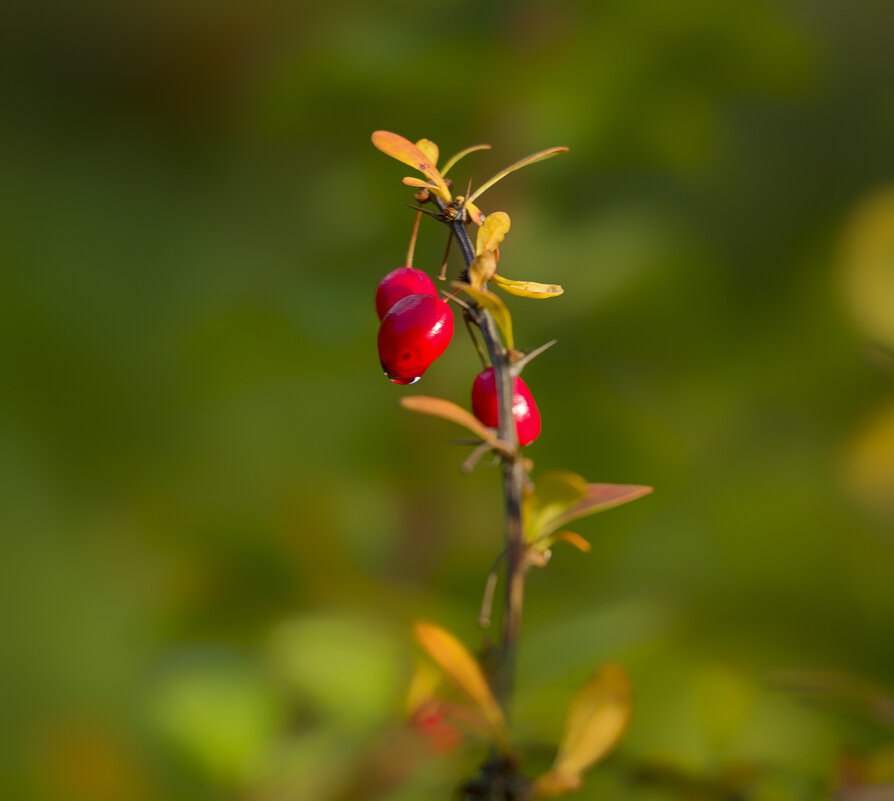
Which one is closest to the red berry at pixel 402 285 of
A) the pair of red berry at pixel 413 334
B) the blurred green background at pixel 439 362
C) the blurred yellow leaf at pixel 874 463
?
the pair of red berry at pixel 413 334

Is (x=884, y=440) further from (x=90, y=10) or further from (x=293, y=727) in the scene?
(x=90, y=10)

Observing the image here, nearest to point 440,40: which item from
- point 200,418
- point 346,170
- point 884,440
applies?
point 346,170

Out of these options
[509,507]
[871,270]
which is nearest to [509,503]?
[509,507]

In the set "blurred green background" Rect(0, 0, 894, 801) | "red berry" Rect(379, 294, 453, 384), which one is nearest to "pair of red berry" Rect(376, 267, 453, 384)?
"red berry" Rect(379, 294, 453, 384)

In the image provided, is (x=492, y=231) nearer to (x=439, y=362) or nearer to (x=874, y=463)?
(x=439, y=362)

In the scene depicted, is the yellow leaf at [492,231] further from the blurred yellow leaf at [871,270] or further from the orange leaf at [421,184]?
the blurred yellow leaf at [871,270]
